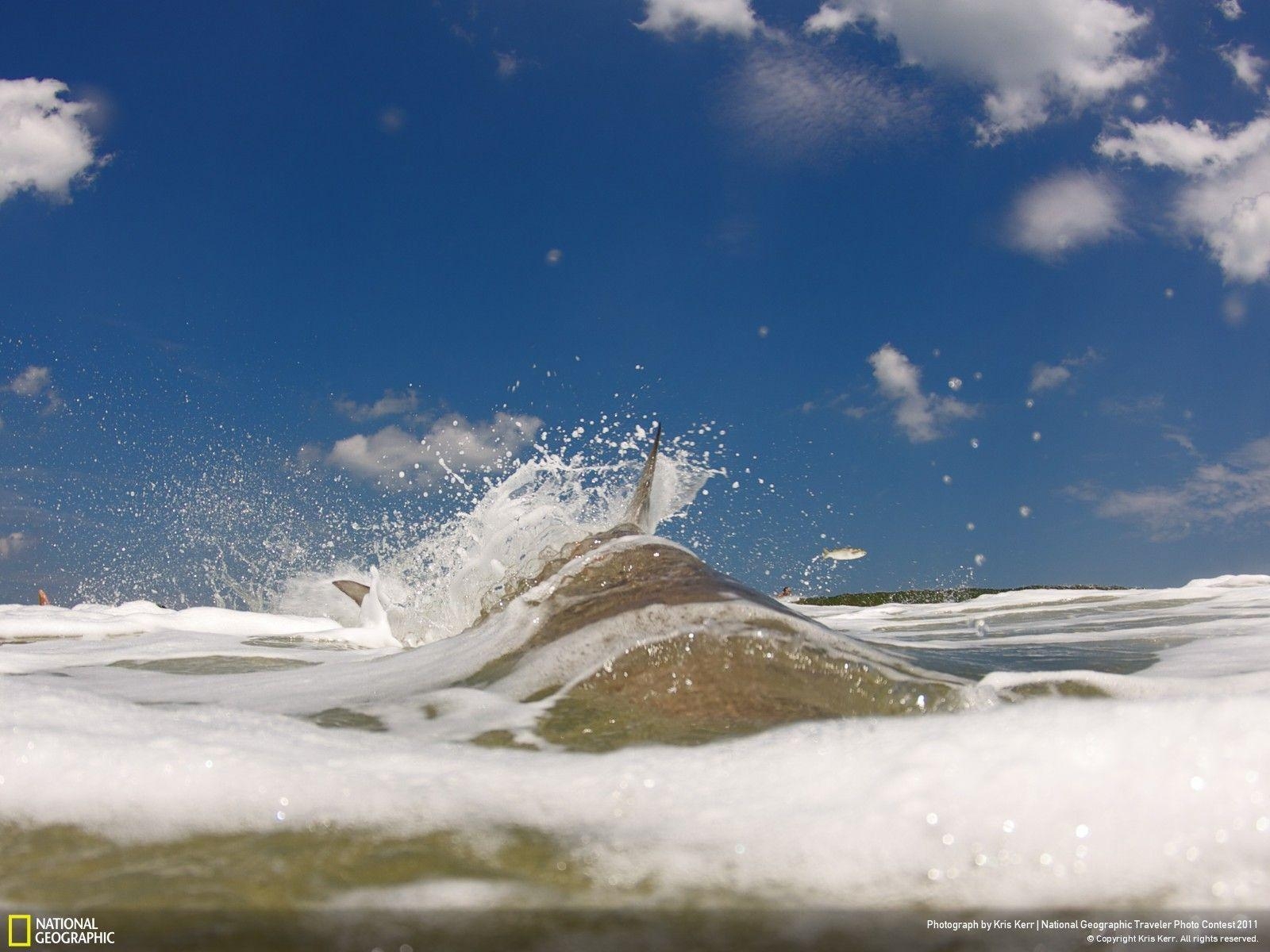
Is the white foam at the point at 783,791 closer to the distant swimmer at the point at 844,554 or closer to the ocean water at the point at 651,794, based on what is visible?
the ocean water at the point at 651,794

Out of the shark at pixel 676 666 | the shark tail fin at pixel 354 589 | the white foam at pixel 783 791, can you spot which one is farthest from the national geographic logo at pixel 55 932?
the shark tail fin at pixel 354 589

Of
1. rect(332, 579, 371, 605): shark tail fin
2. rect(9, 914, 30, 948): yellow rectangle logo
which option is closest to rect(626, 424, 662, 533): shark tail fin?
rect(332, 579, 371, 605): shark tail fin

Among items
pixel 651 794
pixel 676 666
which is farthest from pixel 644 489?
pixel 651 794

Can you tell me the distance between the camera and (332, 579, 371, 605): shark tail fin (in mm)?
8602

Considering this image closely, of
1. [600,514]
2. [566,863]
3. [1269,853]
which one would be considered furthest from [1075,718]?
[600,514]

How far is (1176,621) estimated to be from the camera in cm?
554

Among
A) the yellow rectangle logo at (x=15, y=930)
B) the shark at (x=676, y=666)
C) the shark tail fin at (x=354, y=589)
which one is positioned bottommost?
the yellow rectangle logo at (x=15, y=930)

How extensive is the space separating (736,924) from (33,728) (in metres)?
1.77

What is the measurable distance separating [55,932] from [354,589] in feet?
26.0

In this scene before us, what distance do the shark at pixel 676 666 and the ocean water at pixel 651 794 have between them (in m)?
0.01

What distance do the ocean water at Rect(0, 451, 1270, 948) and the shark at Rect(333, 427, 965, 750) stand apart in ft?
0.04

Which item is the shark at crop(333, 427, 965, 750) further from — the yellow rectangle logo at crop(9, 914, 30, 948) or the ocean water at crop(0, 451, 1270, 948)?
the yellow rectangle logo at crop(9, 914, 30, 948)

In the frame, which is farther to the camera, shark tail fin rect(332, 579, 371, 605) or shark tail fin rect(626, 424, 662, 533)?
shark tail fin rect(332, 579, 371, 605)

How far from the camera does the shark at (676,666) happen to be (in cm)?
236
